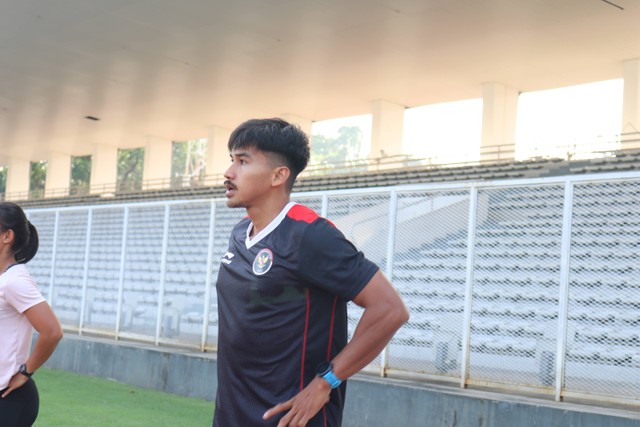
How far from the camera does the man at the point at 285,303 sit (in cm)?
267

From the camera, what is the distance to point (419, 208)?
31.6 feet

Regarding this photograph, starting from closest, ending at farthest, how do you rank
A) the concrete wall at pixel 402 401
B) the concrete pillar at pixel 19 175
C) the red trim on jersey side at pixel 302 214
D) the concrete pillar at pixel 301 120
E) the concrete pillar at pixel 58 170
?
the red trim on jersey side at pixel 302 214
the concrete wall at pixel 402 401
the concrete pillar at pixel 301 120
the concrete pillar at pixel 58 170
the concrete pillar at pixel 19 175

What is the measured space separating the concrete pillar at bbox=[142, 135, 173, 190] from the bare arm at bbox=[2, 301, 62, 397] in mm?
36119

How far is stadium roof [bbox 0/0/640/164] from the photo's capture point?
824 inches

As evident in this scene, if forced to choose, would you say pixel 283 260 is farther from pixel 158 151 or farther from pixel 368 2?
pixel 158 151

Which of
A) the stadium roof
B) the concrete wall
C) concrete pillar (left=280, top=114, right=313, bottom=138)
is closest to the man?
the concrete wall

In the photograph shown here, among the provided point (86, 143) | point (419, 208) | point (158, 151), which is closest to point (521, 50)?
point (419, 208)

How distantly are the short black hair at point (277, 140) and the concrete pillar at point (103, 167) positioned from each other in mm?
40570

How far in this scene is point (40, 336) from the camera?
4137mm

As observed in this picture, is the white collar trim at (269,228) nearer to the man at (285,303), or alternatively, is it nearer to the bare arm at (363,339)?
the man at (285,303)

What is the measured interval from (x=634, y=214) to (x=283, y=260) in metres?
5.93

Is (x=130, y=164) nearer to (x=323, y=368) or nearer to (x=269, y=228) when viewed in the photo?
(x=269, y=228)

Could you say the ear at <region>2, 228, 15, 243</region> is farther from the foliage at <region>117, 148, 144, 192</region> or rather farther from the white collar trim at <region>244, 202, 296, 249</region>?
the foliage at <region>117, 148, 144, 192</region>

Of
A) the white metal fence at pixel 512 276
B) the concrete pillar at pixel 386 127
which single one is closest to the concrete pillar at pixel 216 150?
the concrete pillar at pixel 386 127
